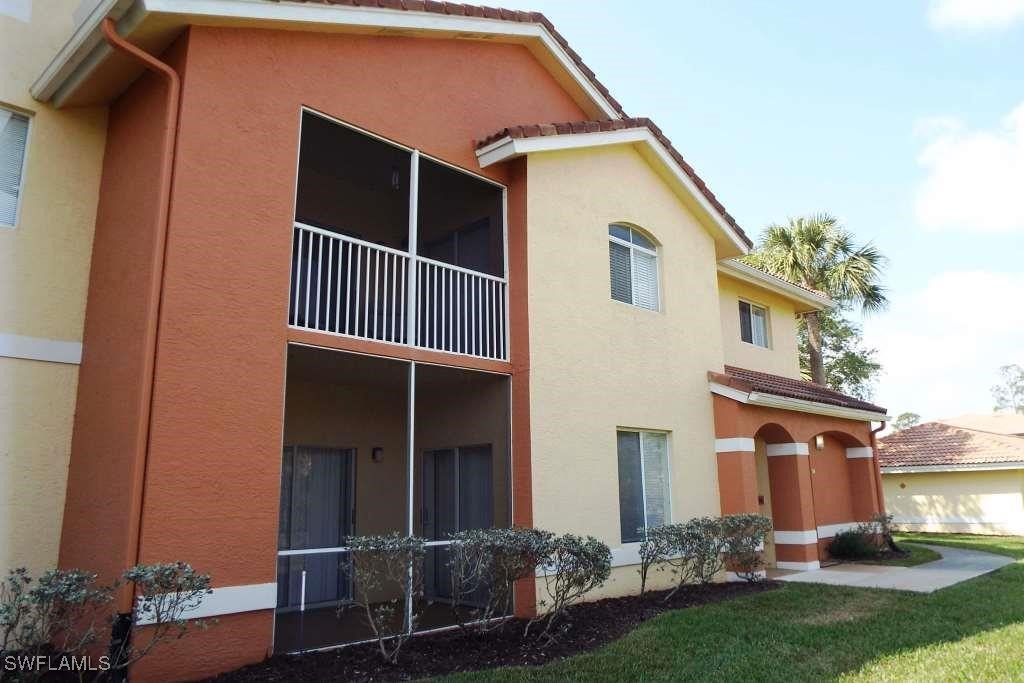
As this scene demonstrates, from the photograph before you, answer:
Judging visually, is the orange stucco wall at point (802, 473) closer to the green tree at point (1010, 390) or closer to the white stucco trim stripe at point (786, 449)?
the white stucco trim stripe at point (786, 449)

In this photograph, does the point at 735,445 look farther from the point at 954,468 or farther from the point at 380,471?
the point at 954,468

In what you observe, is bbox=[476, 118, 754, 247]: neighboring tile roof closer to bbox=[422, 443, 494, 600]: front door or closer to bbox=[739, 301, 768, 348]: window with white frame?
bbox=[739, 301, 768, 348]: window with white frame

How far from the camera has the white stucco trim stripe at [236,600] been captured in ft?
21.0

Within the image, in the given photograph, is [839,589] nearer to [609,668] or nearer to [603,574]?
[603,574]

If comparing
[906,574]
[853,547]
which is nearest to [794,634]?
[906,574]

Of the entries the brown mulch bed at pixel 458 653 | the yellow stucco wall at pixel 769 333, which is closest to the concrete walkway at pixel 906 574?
the brown mulch bed at pixel 458 653

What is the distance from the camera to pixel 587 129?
11242 millimetres

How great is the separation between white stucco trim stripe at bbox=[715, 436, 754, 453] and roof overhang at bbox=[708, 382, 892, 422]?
27.2 inches

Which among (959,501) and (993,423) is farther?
(993,423)

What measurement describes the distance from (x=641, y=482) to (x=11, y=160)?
964 cm

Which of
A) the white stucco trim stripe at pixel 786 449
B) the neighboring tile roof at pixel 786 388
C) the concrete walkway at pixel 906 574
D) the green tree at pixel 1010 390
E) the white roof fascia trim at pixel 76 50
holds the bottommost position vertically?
the concrete walkway at pixel 906 574

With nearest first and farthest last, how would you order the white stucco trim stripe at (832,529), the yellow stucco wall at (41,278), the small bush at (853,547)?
the yellow stucco wall at (41,278) < the small bush at (853,547) < the white stucco trim stripe at (832,529)

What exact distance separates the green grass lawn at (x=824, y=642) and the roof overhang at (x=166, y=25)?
7.11m

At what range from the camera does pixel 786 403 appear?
44.1 feet
